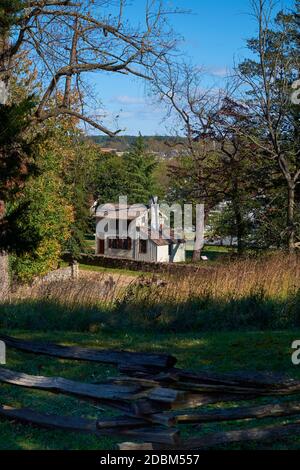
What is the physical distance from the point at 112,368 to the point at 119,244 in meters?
42.6

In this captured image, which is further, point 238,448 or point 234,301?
point 234,301

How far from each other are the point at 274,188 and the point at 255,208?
1059 millimetres

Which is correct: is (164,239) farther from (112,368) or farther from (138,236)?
(112,368)

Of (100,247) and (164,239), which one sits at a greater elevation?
(164,239)

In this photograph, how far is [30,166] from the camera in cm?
955

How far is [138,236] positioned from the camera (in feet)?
157

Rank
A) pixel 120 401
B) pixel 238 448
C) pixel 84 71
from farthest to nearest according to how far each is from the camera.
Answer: pixel 84 71 → pixel 120 401 → pixel 238 448

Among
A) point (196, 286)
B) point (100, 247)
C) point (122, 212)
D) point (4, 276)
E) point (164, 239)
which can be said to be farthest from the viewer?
point (100, 247)

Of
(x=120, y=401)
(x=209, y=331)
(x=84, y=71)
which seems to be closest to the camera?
(x=120, y=401)

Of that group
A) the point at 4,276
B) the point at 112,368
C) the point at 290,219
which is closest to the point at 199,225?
the point at 290,219

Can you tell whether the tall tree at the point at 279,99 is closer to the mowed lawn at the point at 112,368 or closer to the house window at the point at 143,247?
the mowed lawn at the point at 112,368

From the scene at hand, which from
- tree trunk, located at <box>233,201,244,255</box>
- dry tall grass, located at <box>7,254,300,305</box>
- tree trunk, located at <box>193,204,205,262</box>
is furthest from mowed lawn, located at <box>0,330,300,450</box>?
tree trunk, located at <box>193,204,205,262</box>
